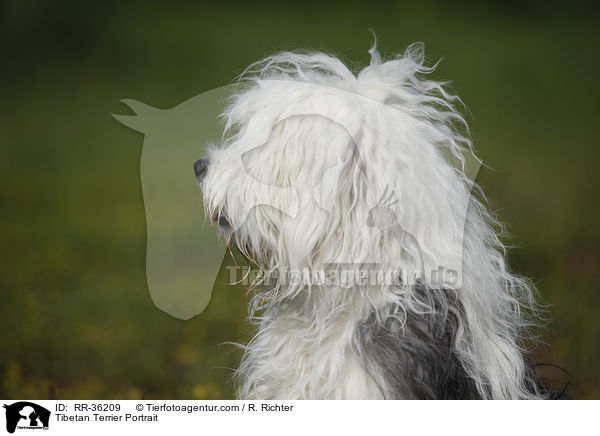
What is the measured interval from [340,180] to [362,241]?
0.63 ft

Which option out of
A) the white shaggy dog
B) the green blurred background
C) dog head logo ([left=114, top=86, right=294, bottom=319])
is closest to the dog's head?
the white shaggy dog

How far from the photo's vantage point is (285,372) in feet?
6.45

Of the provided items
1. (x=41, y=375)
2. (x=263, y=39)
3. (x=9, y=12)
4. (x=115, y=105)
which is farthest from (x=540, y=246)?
(x=9, y=12)

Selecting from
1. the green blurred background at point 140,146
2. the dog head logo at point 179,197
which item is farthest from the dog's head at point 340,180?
the green blurred background at point 140,146

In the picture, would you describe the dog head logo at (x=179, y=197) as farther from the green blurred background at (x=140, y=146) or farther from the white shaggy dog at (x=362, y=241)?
the white shaggy dog at (x=362, y=241)

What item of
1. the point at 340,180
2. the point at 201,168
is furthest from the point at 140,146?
the point at 340,180

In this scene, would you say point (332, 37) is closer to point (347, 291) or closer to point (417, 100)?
point (417, 100)

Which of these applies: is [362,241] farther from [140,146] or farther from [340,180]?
[140,146]
